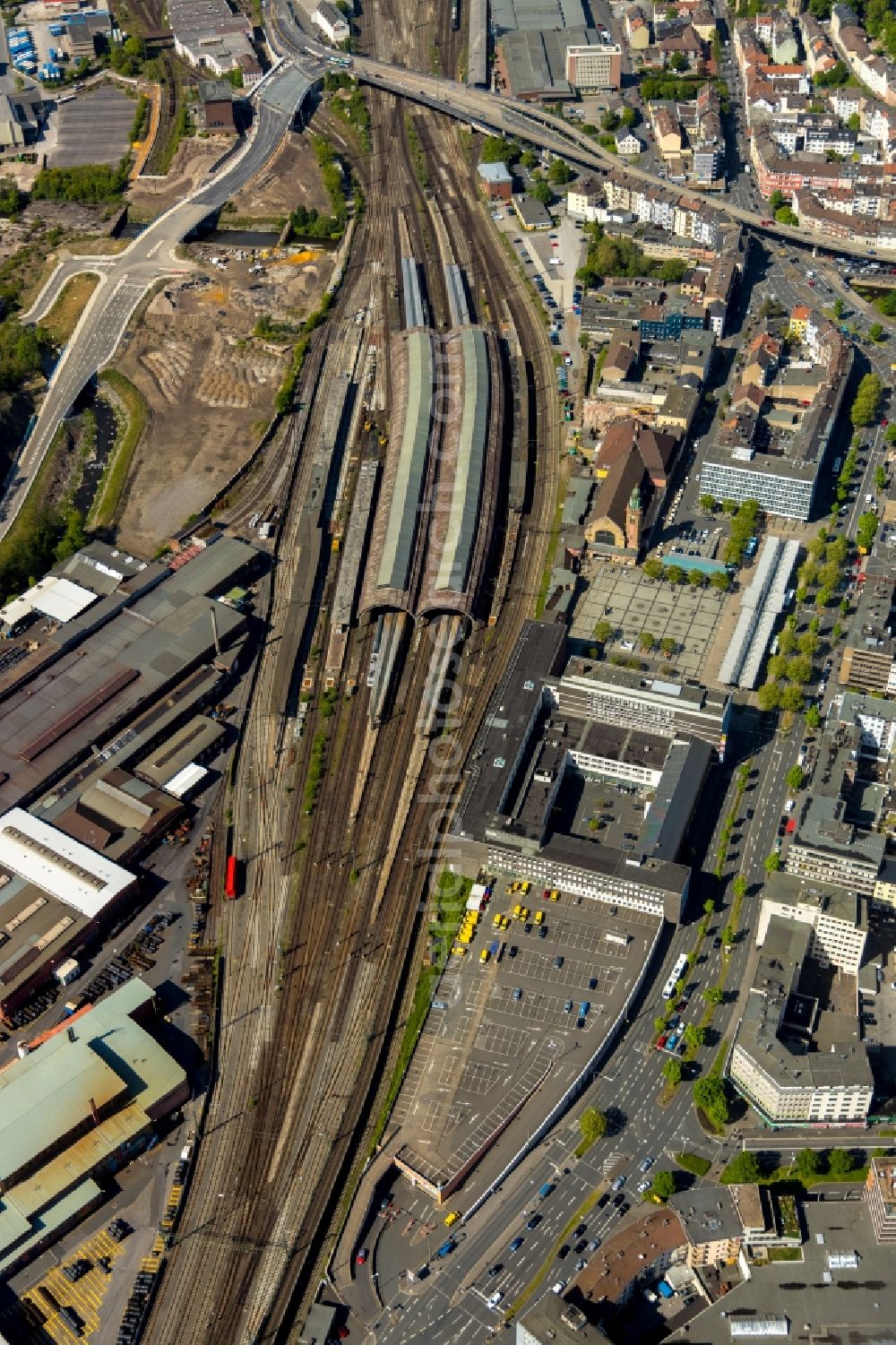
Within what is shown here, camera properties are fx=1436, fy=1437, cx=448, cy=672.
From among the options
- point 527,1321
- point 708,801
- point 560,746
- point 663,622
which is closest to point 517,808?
point 560,746

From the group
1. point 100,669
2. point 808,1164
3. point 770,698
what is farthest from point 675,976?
point 100,669

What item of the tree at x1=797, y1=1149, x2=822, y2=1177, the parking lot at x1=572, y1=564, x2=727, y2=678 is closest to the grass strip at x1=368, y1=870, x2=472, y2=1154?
the tree at x1=797, y1=1149, x2=822, y2=1177

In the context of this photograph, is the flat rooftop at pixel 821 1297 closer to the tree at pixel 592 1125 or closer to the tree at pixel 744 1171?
the tree at pixel 744 1171

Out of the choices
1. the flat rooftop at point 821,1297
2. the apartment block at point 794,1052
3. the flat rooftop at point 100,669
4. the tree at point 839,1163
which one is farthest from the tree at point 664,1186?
the flat rooftop at point 100,669

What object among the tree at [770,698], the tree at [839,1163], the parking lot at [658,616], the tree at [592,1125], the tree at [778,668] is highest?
the parking lot at [658,616]

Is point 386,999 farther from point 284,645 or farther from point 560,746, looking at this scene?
point 284,645

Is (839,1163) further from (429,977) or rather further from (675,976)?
(429,977)
